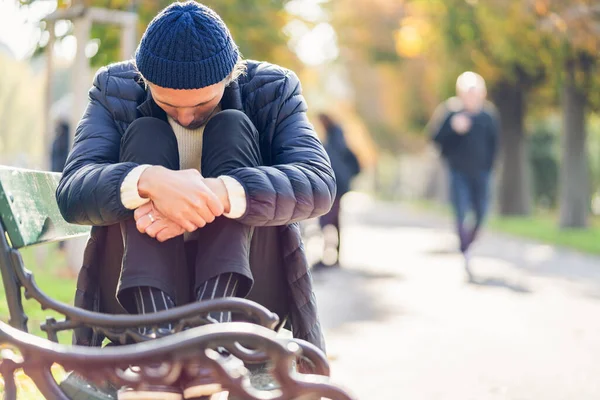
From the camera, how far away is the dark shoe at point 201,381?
2.46 meters

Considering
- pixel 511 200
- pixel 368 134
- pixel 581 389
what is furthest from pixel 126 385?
pixel 368 134

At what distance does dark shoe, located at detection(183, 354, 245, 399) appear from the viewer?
2.46 m

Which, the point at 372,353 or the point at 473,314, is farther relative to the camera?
the point at 473,314

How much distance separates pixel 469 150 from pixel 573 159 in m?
9.36

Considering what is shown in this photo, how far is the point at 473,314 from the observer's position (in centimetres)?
777

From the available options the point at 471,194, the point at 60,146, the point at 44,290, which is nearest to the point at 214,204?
the point at 44,290

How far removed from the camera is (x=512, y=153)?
26.3 metres

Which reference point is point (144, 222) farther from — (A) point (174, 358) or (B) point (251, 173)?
(A) point (174, 358)

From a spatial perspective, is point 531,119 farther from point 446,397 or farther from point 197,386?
point 197,386

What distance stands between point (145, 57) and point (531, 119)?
28714mm

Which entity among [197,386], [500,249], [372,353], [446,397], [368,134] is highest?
[197,386]

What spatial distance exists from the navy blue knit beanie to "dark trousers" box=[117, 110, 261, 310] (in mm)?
135

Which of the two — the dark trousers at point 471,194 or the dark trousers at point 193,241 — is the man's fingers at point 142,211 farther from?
the dark trousers at point 471,194

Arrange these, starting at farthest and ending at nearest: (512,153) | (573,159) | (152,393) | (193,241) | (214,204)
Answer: (512,153) → (573,159) → (193,241) → (214,204) → (152,393)
